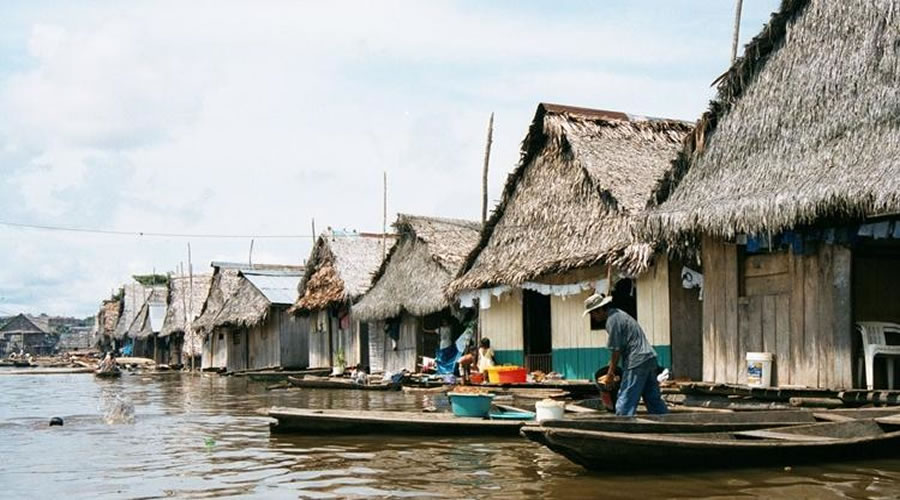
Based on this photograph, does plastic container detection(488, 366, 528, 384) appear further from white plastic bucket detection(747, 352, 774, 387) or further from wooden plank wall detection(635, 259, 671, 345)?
white plastic bucket detection(747, 352, 774, 387)

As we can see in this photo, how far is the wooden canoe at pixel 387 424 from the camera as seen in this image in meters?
10.4

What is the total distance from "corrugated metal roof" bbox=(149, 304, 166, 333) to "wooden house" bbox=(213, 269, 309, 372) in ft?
49.5

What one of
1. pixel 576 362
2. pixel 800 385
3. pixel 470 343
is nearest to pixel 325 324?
pixel 470 343

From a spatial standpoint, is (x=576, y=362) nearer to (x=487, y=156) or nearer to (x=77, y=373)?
(x=487, y=156)

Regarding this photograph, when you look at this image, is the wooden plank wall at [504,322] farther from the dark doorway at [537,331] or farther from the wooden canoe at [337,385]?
the wooden canoe at [337,385]

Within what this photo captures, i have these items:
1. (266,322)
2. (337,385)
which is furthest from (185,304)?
(337,385)

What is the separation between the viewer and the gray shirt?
8.69 m

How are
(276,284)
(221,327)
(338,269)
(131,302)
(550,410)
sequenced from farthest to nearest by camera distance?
(131,302) → (221,327) → (276,284) → (338,269) → (550,410)

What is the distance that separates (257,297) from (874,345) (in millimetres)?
25402

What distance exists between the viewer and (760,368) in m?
11.4

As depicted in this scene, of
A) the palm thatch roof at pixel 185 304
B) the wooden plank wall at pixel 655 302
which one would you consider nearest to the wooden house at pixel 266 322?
the palm thatch roof at pixel 185 304

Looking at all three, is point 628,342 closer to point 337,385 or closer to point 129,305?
point 337,385

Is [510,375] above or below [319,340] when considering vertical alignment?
below

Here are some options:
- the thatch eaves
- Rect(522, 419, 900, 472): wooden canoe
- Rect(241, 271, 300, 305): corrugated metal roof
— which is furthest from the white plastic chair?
the thatch eaves
